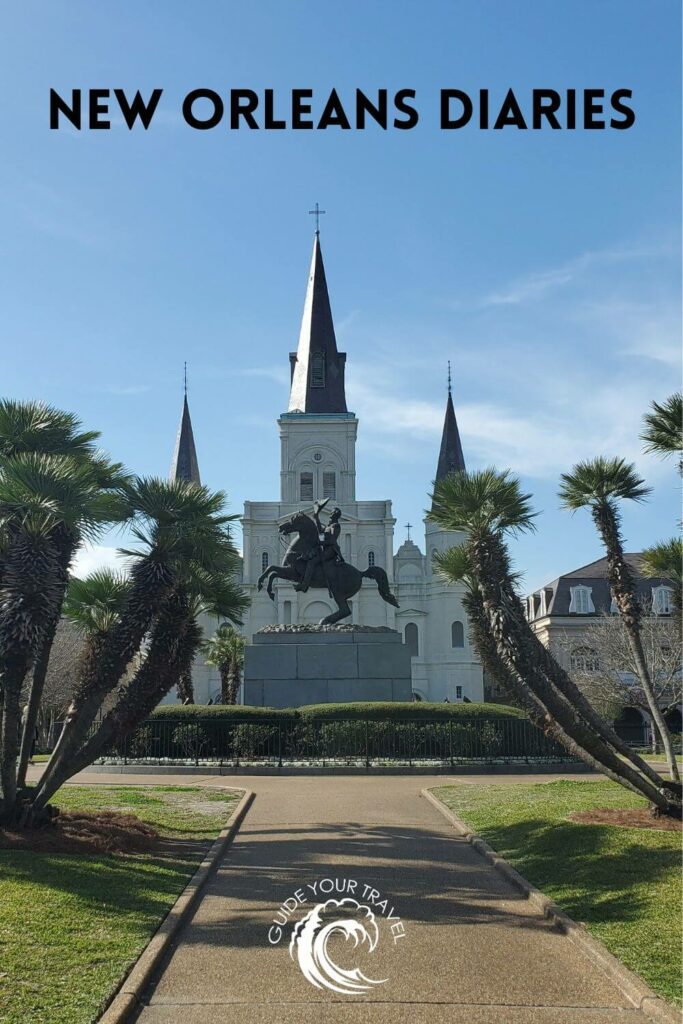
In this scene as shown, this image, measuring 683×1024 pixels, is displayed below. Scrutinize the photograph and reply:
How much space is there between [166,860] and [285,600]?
70.1 meters

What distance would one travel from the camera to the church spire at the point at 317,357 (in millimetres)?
90562

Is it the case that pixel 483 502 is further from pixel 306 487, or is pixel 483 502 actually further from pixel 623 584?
pixel 306 487

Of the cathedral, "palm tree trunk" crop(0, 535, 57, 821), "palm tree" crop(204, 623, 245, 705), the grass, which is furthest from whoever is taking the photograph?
the cathedral

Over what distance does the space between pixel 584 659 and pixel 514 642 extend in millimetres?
40026

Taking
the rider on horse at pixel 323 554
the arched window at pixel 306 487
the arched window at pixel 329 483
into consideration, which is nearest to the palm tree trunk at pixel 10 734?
the rider on horse at pixel 323 554

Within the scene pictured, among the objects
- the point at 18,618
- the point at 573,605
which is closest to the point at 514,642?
the point at 18,618

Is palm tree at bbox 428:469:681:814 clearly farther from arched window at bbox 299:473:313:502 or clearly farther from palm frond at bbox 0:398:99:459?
arched window at bbox 299:473:313:502

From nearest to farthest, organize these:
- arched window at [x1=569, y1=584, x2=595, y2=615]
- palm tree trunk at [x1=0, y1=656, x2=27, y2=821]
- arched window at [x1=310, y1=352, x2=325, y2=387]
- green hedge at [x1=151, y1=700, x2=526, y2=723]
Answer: palm tree trunk at [x1=0, y1=656, x2=27, y2=821] → green hedge at [x1=151, y1=700, x2=526, y2=723] → arched window at [x1=569, y1=584, x2=595, y2=615] → arched window at [x1=310, y1=352, x2=325, y2=387]

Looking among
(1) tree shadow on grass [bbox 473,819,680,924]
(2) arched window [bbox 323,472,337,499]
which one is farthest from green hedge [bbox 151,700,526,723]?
(2) arched window [bbox 323,472,337,499]

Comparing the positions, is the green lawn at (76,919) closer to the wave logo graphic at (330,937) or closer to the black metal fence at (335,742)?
the wave logo graphic at (330,937)

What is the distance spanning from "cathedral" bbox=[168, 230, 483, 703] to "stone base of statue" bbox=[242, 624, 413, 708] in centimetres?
5118

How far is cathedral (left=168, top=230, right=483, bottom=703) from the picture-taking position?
8356 cm

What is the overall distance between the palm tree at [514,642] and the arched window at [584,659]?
1455 inches

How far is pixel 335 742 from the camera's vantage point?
966 inches
